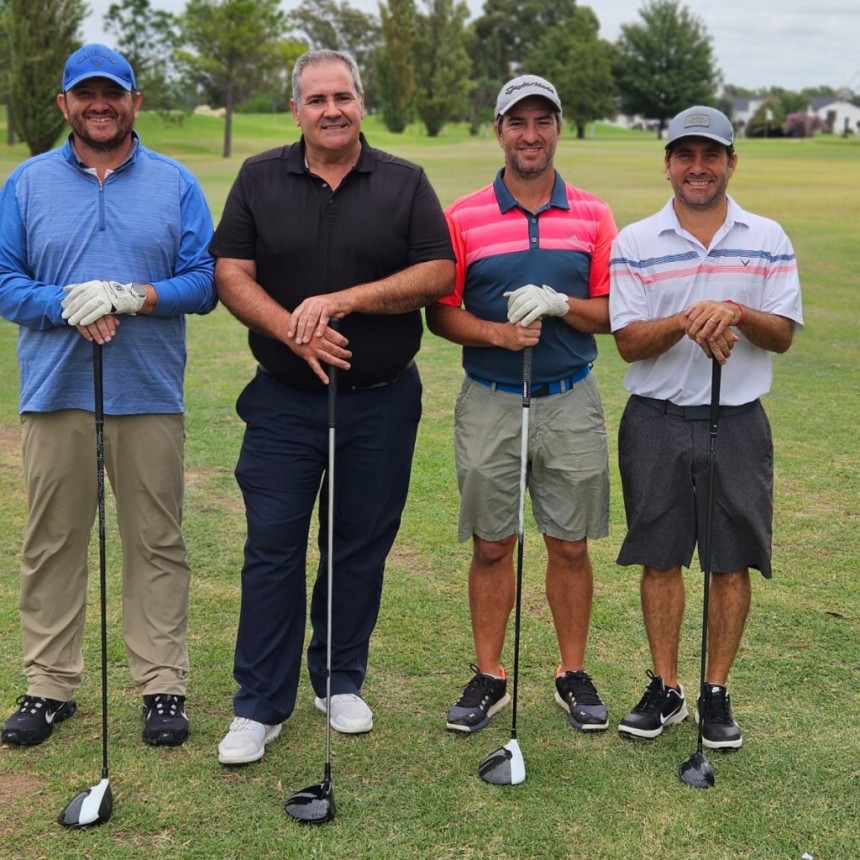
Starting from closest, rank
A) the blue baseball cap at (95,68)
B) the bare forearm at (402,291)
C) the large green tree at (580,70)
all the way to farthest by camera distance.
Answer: the bare forearm at (402,291) → the blue baseball cap at (95,68) → the large green tree at (580,70)

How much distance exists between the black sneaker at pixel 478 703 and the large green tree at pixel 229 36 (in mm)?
49186

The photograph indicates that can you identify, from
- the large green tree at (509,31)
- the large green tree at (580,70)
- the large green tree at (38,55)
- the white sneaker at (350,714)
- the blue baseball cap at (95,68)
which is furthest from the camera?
the large green tree at (509,31)

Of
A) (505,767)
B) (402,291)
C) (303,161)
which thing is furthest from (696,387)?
(303,161)

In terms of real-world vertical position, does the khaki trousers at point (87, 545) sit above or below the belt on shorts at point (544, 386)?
below

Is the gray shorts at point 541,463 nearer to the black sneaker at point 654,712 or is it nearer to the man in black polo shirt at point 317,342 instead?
the man in black polo shirt at point 317,342

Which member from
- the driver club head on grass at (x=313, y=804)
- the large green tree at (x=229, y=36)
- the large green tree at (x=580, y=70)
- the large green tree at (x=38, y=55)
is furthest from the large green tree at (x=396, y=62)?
the driver club head on grass at (x=313, y=804)

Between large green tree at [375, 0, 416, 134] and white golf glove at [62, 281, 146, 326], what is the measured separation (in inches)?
2886

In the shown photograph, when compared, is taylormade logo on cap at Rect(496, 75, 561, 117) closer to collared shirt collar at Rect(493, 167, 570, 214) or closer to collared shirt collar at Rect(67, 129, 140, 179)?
collared shirt collar at Rect(493, 167, 570, 214)

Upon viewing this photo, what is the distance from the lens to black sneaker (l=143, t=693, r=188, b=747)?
4.25m

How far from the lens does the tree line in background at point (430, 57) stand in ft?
180

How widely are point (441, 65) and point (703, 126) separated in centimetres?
8476

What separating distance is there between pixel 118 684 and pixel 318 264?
1.94 metres

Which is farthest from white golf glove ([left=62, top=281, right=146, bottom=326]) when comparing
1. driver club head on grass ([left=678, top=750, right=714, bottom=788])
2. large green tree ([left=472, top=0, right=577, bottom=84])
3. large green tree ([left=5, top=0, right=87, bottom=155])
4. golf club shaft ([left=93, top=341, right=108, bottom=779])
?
large green tree ([left=472, top=0, right=577, bottom=84])

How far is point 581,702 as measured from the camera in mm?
4473
